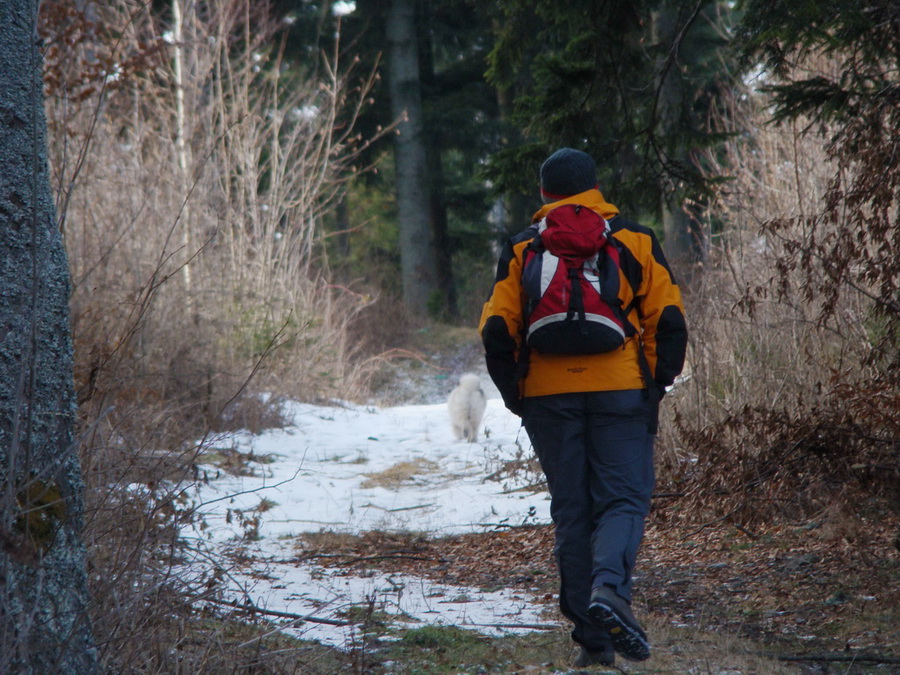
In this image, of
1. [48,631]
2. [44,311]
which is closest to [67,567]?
[48,631]

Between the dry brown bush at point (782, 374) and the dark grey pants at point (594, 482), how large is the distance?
173 centimetres

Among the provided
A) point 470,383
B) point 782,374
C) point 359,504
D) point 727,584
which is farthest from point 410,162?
point 727,584

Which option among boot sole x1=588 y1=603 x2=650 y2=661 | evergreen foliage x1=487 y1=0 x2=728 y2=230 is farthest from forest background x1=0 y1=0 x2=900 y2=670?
boot sole x1=588 y1=603 x2=650 y2=661

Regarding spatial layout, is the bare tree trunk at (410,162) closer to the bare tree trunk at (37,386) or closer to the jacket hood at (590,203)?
the jacket hood at (590,203)

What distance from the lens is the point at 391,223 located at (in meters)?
30.4

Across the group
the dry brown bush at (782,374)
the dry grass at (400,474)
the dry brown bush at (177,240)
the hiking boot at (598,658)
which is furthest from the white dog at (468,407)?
the hiking boot at (598,658)

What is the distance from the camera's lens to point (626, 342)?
12.4 ft

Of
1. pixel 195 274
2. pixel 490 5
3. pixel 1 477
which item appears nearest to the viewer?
pixel 1 477

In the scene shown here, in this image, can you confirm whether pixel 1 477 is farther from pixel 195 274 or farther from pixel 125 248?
pixel 195 274

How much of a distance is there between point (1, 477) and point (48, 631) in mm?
438

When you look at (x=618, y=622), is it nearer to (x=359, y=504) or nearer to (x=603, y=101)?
(x=603, y=101)

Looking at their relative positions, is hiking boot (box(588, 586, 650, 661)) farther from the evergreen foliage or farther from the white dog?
the white dog

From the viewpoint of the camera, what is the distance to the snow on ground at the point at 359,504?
191 inches

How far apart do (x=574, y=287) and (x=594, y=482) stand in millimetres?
803
